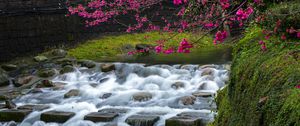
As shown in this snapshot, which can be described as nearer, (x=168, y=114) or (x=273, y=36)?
(x=273, y=36)

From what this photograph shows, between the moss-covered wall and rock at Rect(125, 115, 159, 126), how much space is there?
2573mm

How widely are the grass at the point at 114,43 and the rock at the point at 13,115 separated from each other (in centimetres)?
629

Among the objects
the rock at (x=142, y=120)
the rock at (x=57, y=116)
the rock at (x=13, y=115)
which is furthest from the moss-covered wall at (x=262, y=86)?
the rock at (x=13, y=115)

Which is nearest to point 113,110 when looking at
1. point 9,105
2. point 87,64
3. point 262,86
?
point 9,105

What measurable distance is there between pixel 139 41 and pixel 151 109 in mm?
8509

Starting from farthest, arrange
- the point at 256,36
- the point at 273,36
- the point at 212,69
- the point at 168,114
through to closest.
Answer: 1. the point at 212,69
2. the point at 168,114
3. the point at 256,36
4. the point at 273,36

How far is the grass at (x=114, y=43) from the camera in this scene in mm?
15797

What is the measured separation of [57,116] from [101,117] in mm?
968

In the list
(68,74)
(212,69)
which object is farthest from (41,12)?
(212,69)

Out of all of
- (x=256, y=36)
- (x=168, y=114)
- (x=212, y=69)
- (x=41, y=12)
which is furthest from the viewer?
(x=41, y=12)

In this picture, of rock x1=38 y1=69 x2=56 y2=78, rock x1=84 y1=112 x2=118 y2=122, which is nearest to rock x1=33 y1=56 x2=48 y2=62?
rock x1=38 y1=69 x2=56 y2=78

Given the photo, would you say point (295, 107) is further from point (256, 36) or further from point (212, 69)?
point (212, 69)

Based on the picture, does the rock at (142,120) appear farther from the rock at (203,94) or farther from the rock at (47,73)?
the rock at (47,73)

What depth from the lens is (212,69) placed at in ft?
36.4
